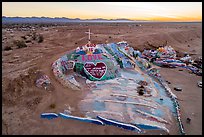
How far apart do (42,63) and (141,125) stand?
1211cm

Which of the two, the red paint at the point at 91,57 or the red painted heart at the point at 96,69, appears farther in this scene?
the red paint at the point at 91,57

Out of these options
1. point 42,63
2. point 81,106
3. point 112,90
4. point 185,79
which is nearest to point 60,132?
point 81,106

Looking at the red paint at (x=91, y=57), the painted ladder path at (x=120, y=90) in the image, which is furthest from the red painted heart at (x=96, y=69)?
the red paint at (x=91, y=57)

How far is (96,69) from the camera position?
17.1m

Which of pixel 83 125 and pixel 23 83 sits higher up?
pixel 23 83

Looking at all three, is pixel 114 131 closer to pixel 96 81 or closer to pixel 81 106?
pixel 81 106

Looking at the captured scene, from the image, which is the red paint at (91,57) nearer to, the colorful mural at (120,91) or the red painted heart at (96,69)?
the colorful mural at (120,91)

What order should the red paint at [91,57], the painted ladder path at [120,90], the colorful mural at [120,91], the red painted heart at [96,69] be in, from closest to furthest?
the colorful mural at [120,91] < the painted ladder path at [120,90] < the red painted heart at [96,69] < the red paint at [91,57]

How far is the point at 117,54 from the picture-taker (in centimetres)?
2227

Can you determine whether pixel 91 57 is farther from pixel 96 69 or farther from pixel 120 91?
pixel 120 91

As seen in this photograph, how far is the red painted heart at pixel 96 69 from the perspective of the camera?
16828 millimetres

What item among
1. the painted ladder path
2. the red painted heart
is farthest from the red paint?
the red painted heart

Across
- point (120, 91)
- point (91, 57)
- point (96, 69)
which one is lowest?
point (120, 91)

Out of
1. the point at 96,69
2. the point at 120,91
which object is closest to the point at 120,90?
the point at 120,91
